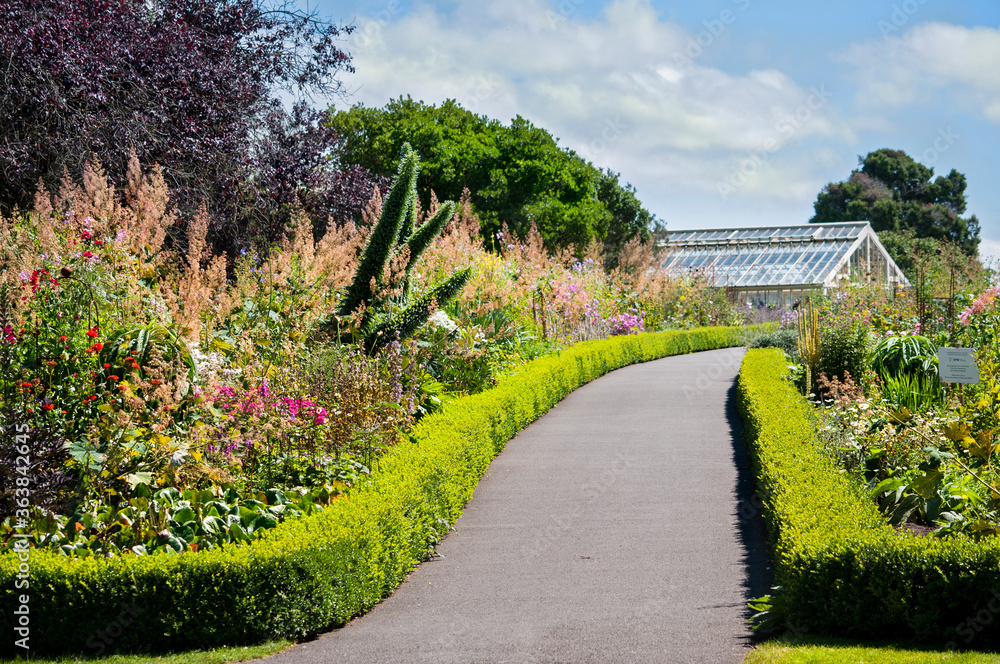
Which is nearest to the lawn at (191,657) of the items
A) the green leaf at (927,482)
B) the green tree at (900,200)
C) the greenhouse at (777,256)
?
the green leaf at (927,482)

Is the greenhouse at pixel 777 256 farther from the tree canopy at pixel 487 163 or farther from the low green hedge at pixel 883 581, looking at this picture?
the low green hedge at pixel 883 581

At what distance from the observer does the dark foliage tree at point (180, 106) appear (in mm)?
9180

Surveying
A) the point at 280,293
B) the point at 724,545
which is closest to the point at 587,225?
the point at 280,293

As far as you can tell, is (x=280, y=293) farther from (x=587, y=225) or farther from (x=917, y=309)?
(x=587, y=225)

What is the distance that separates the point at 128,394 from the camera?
177 inches

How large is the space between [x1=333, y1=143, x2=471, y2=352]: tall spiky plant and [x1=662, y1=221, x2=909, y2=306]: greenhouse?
19.5 meters

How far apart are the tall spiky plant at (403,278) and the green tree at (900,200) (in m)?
39.3

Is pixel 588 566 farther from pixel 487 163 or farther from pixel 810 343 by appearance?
pixel 487 163

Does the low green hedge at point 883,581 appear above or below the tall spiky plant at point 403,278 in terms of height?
below

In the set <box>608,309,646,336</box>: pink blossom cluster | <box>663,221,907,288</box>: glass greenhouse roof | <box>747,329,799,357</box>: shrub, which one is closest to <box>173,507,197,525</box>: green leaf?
<box>747,329,799,357</box>: shrub

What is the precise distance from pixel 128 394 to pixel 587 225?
2254cm

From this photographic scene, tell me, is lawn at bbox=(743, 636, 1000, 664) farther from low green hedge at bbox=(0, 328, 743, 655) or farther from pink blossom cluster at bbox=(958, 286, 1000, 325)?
pink blossom cluster at bbox=(958, 286, 1000, 325)

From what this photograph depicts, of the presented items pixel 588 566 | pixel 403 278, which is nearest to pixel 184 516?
pixel 588 566

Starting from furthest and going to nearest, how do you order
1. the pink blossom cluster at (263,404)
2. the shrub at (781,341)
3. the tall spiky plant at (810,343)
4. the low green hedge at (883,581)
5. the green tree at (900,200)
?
the green tree at (900,200), the shrub at (781,341), the tall spiky plant at (810,343), the pink blossom cluster at (263,404), the low green hedge at (883,581)
